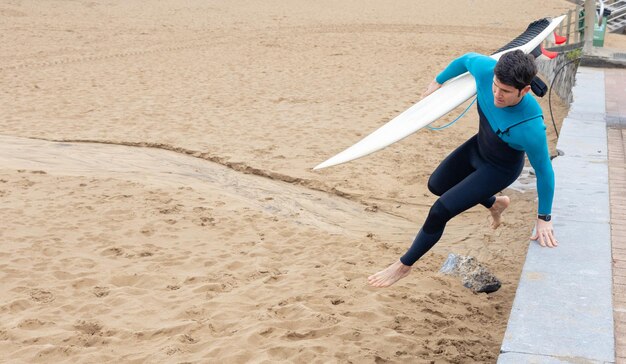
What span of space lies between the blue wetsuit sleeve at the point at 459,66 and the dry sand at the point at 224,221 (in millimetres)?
1510

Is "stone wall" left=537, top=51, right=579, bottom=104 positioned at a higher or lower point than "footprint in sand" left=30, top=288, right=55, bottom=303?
lower

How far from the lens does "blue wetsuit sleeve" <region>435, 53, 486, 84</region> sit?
4.63 metres

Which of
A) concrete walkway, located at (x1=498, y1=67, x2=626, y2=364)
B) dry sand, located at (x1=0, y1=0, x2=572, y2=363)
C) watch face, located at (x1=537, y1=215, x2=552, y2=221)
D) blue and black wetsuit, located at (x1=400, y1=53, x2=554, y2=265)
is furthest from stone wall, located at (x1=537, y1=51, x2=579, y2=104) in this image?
blue and black wetsuit, located at (x1=400, y1=53, x2=554, y2=265)

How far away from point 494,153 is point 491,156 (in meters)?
0.04

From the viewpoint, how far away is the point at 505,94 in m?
4.15

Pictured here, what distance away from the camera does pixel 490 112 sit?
4.38 metres

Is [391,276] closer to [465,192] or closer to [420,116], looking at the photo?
[465,192]

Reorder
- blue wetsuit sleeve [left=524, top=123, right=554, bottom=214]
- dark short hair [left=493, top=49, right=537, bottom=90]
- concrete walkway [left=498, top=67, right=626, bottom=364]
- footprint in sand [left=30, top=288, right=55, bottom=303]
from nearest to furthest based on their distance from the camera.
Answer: concrete walkway [left=498, top=67, right=626, bottom=364] < dark short hair [left=493, top=49, right=537, bottom=90] < blue wetsuit sleeve [left=524, top=123, right=554, bottom=214] < footprint in sand [left=30, top=288, right=55, bottom=303]

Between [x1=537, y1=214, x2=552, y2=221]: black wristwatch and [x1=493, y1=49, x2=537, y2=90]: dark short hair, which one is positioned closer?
[x1=493, y1=49, x2=537, y2=90]: dark short hair

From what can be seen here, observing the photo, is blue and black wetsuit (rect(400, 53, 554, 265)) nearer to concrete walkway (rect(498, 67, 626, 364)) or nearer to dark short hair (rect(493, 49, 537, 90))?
dark short hair (rect(493, 49, 537, 90))

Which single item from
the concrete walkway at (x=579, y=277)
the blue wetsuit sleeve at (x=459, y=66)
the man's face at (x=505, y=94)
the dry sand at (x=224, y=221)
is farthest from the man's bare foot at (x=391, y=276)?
the blue wetsuit sleeve at (x=459, y=66)

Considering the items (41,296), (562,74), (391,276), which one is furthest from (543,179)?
(562,74)

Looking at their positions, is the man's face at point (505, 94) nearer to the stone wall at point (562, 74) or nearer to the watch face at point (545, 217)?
the watch face at point (545, 217)

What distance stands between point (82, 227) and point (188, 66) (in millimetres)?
9796
